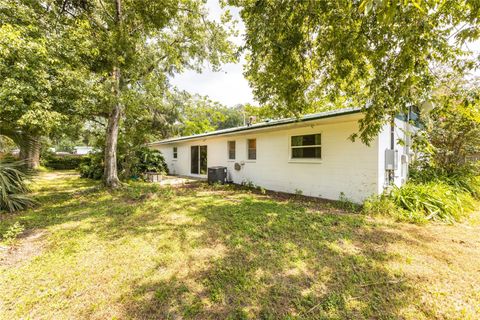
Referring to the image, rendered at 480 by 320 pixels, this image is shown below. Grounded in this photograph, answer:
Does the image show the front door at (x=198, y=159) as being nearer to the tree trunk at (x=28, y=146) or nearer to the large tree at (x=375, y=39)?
the tree trunk at (x=28, y=146)

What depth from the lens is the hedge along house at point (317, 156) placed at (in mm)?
6227

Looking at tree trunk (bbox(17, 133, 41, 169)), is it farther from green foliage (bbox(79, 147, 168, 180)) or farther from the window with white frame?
the window with white frame

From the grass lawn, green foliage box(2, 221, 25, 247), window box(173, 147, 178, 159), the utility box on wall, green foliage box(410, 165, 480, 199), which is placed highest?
window box(173, 147, 178, 159)

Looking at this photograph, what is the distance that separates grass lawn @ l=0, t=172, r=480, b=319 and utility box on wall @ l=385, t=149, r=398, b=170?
6.59 ft

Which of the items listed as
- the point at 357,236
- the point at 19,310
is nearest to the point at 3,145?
the point at 19,310

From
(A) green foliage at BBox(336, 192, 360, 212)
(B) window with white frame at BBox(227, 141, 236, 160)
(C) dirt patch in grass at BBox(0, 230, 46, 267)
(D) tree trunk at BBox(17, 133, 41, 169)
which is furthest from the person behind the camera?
(B) window with white frame at BBox(227, 141, 236, 160)

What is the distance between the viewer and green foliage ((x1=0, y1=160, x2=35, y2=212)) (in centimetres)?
534

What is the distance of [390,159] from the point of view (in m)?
6.39

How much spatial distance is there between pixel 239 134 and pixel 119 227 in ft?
22.5

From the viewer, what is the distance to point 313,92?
6.95 meters

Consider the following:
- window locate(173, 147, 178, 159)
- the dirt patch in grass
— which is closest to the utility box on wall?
the dirt patch in grass

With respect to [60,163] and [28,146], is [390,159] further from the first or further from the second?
[60,163]

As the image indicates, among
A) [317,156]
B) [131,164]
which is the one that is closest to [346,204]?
[317,156]

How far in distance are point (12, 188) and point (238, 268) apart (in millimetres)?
6729
